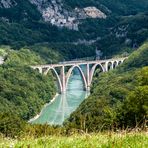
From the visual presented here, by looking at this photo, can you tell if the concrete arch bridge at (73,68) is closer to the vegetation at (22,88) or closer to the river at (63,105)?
the river at (63,105)

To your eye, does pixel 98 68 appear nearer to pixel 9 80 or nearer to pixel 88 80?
pixel 88 80

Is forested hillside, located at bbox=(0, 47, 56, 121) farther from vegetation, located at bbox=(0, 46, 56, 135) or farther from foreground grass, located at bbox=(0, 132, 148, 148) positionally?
foreground grass, located at bbox=(0, 132, 148, 148)

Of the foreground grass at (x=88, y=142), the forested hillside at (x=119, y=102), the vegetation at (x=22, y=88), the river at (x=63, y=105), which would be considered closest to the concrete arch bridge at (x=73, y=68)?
the river at (x=63, y=105)

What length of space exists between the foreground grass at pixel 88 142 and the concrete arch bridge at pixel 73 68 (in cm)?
12657

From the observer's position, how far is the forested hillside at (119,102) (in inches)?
1389

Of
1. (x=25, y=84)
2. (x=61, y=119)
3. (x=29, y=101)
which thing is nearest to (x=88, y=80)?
(x=25, y=84)

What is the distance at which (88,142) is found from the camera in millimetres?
10133

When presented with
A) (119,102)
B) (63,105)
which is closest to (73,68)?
(63,105)

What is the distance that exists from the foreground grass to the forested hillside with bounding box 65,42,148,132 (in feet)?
1.35

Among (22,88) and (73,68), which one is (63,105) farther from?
(73,68)

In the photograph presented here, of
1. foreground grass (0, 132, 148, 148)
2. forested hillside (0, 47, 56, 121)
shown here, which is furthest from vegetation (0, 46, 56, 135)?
foreground grass (0, 132, 148, 148)

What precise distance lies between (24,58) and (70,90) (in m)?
33.9

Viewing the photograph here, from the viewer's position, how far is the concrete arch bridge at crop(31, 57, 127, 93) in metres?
144

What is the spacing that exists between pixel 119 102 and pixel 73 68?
74135mm
